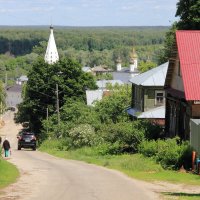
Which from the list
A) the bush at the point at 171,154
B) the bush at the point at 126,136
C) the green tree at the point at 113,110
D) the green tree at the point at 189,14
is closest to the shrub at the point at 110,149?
the bush at the point at 126,136

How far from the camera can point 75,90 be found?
73062mm

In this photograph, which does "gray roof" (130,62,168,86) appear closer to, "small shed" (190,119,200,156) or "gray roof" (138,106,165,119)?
"gray roof" (138,106,165,119)

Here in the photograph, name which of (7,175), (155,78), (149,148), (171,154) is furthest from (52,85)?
(7,175)

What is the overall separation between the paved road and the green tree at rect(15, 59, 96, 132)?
45309 millimetres

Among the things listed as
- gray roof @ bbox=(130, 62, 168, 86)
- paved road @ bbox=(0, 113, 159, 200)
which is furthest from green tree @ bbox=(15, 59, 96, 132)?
paved road @ bbox=(0, 113, 159, 200)

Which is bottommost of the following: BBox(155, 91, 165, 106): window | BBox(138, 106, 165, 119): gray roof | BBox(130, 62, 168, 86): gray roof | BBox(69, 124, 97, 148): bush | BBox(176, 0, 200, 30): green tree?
BBox(69, 124, 97, 148): bush

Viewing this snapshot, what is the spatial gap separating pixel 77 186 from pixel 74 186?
10 cm

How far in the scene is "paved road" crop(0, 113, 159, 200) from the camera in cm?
1758

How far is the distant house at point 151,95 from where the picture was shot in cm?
4606

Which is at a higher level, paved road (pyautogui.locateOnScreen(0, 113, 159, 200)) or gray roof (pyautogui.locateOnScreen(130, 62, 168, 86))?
gray roof (pyautogui.locateOnScreen(130, 62, 168, 86))

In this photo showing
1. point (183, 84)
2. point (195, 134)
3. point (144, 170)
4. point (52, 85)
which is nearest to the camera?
point (144, 170)

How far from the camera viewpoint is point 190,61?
1227 inches

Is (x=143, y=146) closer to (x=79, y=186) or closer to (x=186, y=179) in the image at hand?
(x=186, y=179)

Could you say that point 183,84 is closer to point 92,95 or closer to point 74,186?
point 74,186
